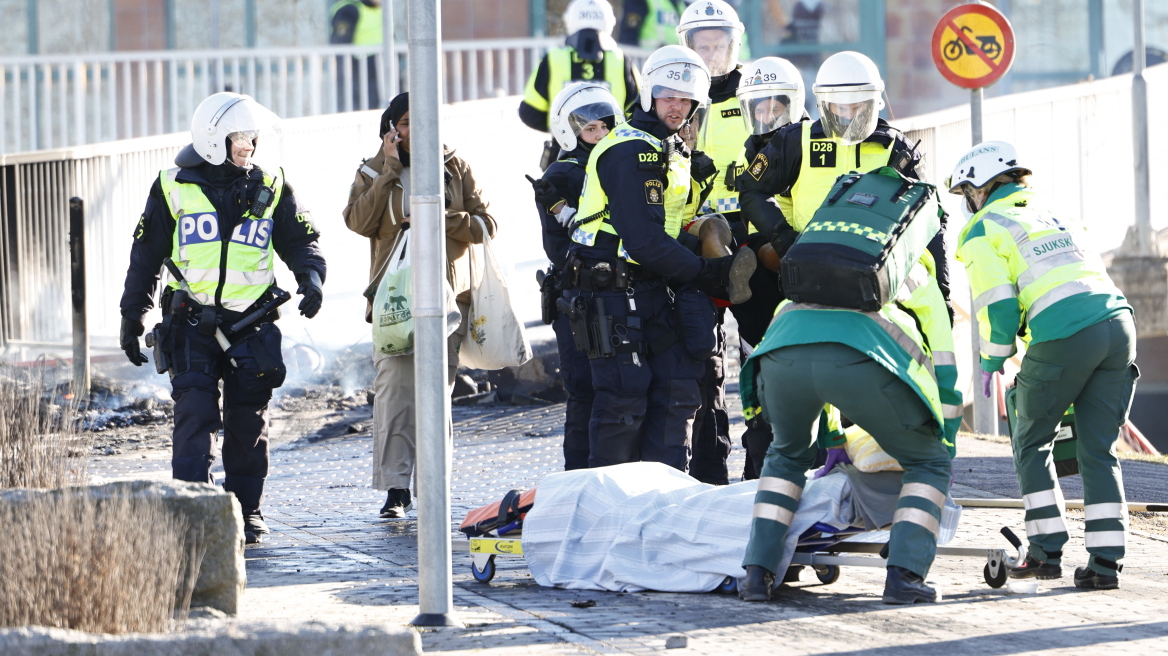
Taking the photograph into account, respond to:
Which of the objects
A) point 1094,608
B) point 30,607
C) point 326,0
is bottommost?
point 1094,608

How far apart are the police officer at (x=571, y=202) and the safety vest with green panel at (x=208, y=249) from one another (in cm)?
130

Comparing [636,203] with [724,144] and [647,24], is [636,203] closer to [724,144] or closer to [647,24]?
[724,144]

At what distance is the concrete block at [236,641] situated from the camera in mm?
4109

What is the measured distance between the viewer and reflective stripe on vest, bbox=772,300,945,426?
5.61m

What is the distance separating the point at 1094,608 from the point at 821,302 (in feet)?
4.73

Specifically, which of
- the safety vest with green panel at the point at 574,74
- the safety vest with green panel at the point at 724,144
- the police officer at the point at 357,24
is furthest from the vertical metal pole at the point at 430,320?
the police officer at the point at 357,24

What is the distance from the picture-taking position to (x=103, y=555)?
4434mm

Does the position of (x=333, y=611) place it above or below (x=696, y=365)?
below

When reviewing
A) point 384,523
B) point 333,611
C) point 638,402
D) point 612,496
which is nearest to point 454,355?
point 384,523

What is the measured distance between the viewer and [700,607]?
5668 mm

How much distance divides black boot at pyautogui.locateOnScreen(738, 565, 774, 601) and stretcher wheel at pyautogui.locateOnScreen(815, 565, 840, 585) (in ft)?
1.49

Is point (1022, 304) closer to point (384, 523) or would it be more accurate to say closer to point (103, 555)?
point (384, 523)

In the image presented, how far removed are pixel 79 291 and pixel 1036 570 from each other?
8.76m

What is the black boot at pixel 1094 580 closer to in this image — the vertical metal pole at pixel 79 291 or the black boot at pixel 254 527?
the black boot at pixel 254 527
